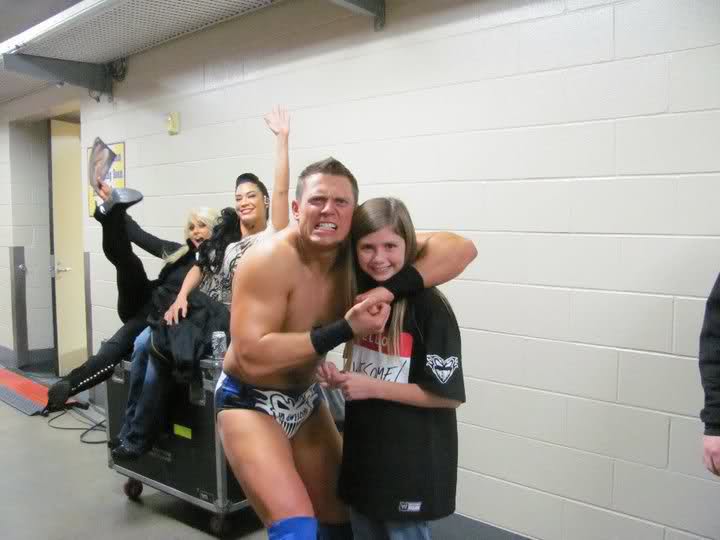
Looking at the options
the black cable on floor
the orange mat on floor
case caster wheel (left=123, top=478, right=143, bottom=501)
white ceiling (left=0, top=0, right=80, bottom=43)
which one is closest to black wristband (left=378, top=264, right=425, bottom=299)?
case caster wheel (left=123, top=478, right=143, bottom=501)

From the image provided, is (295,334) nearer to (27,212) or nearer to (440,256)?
(440,256)

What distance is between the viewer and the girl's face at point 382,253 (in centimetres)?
161

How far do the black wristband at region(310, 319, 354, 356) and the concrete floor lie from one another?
64.7 inches

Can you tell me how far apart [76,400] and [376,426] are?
12.9 feet

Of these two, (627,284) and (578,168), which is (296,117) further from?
(627,284)

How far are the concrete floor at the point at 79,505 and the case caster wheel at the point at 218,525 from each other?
0.03m

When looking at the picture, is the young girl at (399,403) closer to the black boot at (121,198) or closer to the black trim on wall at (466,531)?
the black trim on wall at (466,531)

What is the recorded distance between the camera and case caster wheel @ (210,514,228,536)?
2748 millimetres

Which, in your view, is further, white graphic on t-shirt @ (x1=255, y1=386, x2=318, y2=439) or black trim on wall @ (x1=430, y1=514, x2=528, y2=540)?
black trim on wall @ (x1=430, y1=514, x2=528, y2=540)

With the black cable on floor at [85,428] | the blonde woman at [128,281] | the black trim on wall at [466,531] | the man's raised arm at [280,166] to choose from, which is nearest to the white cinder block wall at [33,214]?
the black cable on floor at [85,428]

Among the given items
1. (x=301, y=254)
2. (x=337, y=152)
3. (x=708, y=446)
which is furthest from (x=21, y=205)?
(x=708, y=446)

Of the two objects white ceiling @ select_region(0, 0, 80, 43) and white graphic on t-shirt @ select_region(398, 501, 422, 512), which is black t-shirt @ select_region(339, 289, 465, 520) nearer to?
white graphic on t-shirt @ select_region(398, 501, 422, 512)

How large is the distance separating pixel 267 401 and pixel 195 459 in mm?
1312

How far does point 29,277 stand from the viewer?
18.8 ft
